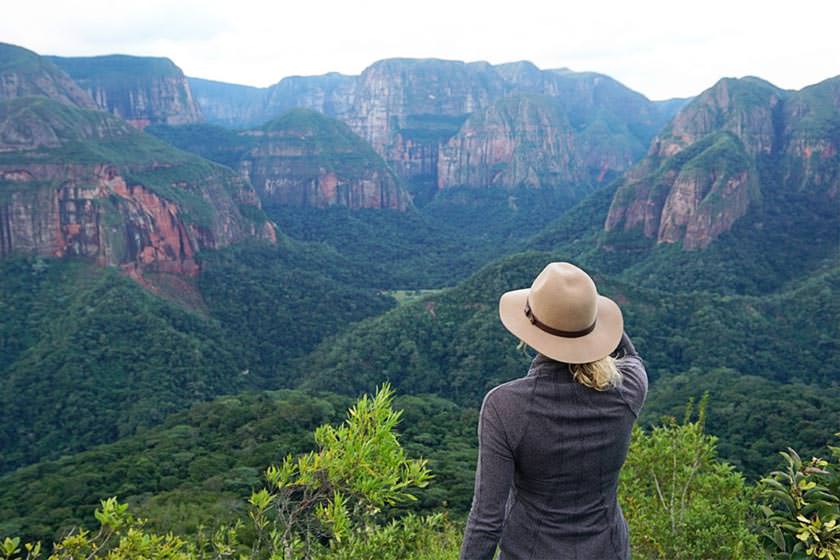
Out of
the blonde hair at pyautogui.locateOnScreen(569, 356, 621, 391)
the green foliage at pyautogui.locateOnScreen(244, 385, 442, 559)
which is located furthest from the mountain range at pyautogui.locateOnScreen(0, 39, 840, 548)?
the blonde hair at pyautogui.locateOnScreen(569, 356, 621, 391)

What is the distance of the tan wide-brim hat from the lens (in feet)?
11.0

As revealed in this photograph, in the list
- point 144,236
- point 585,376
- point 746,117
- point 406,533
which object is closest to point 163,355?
point 144,236

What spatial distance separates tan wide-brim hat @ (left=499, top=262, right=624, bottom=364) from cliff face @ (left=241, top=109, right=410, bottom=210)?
106728 millimetres

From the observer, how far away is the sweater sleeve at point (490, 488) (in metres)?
3.29

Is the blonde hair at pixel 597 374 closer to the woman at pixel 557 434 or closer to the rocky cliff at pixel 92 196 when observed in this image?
the woman at pixel 557 434

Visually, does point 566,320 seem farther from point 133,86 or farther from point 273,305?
point 133,86

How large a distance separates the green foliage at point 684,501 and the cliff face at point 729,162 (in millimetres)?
57371

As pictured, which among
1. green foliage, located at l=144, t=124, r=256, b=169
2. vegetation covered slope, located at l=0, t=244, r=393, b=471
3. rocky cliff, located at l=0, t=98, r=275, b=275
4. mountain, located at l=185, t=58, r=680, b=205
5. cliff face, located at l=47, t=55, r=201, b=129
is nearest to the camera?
vegetation covered slope, located at l=0, t=244, r=393, b=471

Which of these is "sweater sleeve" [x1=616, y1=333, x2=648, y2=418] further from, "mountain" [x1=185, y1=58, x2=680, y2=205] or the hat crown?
"mountain" [x1=185, y1=58, x2=680, y2=205]

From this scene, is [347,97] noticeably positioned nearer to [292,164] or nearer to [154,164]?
[292,164]

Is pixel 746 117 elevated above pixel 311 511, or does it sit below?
above

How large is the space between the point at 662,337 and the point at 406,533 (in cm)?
3970

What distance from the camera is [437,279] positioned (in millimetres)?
80438

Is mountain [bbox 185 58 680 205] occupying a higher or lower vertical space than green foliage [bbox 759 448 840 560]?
higher
